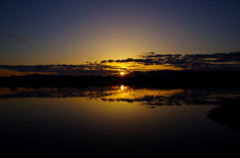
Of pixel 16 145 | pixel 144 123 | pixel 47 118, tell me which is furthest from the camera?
pixel 47 118

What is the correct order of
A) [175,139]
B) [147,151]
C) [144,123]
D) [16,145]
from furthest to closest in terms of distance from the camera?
1. [144,123]
2. [175,139]
3. [16,145]
4. [147,151]

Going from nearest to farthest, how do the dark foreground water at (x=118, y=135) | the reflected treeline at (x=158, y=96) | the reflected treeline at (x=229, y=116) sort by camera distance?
the dark foreground water at (x=118, y=135) < the reflected treeline at (x=229, y=116) < the reflected treeline at (x=158, y=96)

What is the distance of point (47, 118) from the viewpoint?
938 inches

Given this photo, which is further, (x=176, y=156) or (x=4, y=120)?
(x=4, y=120)

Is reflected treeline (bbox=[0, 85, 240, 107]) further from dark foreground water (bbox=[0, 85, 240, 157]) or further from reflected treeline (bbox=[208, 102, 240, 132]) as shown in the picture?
reflected treeline (bbox=[208, 102, 240, 132])

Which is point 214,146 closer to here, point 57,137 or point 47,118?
point 57,137

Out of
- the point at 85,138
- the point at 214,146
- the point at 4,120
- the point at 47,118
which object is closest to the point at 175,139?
the point at 214,146

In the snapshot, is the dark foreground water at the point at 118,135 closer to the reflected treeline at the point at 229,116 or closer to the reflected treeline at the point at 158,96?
the reflected treeline at the point at 229,116

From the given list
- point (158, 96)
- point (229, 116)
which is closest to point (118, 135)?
point (229, 116)

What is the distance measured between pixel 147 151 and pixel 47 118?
598 inches

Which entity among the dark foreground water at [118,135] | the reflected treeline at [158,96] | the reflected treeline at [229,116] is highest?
the reflected treeline at [158,96]

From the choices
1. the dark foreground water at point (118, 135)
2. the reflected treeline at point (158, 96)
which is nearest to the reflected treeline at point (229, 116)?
the dark foreground water at point (118, 135)

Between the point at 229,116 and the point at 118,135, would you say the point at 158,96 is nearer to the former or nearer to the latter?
the point at 229,116

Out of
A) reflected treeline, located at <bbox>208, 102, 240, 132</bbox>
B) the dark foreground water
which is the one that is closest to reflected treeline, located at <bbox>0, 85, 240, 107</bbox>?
the dark foreground water
